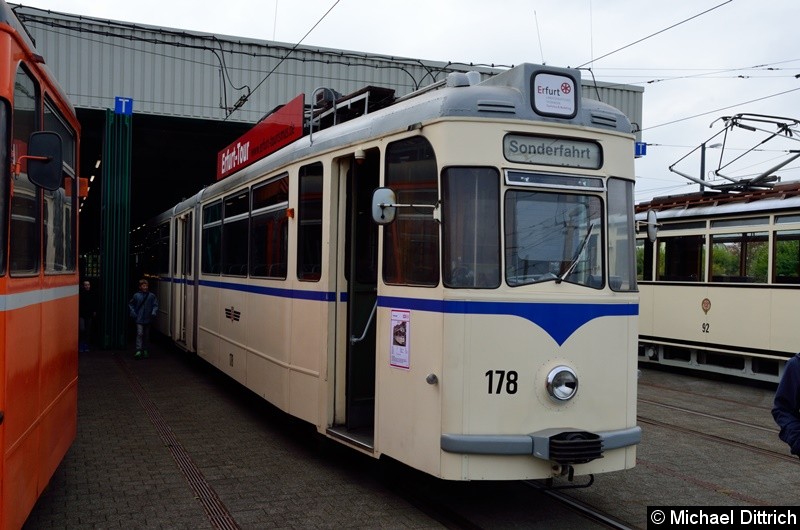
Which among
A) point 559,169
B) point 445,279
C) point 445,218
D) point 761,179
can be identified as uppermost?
point 761,179

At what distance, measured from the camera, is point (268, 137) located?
9.43m

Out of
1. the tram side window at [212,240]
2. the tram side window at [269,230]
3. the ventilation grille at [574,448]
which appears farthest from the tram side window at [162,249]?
the ventilation grille at [574,448]

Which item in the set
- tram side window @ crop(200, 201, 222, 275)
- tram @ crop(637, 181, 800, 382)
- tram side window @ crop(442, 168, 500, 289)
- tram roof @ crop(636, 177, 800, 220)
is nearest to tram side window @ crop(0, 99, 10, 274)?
tram side window @ crop(442, 168, 500, 289)

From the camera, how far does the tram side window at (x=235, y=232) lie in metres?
9.73

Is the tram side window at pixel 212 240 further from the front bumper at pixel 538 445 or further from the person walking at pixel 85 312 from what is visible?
the front bumper at pixel 538 445

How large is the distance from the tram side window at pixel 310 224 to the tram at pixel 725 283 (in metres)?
8.75

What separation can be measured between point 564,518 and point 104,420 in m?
5.85

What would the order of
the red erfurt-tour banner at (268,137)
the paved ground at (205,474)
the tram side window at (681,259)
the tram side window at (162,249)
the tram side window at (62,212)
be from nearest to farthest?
the tram side window at (62,212) → the paved ground at (205,474) → the red erfurt-tour banner at (268,137) → the tram side window at (681,259) → the tram side window at (162,249)

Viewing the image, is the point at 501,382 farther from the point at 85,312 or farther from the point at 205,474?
the point at 85,312

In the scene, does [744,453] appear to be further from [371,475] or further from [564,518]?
[371,475]

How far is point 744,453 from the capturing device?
27.2 feet

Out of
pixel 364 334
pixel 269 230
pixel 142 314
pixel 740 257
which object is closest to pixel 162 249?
pixel 142 314

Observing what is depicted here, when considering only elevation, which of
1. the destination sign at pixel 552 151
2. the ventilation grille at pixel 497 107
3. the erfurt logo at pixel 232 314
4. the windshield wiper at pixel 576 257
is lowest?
the erfurt logo at pixel 232 314

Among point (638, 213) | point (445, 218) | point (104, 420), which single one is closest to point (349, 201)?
point (445, 218)
